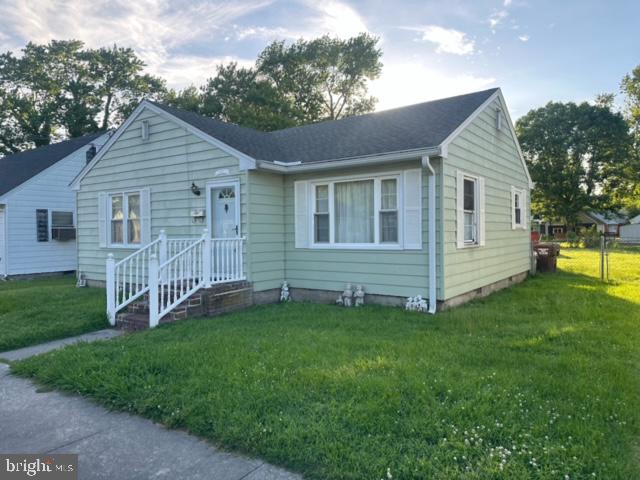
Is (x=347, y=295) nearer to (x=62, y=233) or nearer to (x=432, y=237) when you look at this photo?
(x=432, y=237)

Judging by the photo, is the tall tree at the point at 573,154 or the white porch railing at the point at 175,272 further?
the tall tree at the point at 573,154

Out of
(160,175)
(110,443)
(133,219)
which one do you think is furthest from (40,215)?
(110,443)

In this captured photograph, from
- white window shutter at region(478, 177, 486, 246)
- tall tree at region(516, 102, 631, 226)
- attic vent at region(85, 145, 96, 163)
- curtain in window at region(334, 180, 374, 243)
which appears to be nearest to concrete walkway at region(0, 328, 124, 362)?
curtain in window at region(334, 180, 374, 243)

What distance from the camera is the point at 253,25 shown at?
12.0 meters

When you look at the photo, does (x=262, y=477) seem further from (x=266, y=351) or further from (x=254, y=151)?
(x=254, y=151)

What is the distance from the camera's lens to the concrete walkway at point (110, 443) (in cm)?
266

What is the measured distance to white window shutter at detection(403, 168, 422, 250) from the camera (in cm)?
713

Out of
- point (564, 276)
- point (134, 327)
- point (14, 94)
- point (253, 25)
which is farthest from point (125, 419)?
point (14, 94)

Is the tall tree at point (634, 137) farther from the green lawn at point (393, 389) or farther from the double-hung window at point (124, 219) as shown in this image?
the double-hung window at point (124, 219)

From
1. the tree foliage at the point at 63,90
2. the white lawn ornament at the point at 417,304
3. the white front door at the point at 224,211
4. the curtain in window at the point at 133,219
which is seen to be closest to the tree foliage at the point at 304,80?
the tree foliage at the point at 63,90

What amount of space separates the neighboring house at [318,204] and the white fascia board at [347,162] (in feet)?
0.09

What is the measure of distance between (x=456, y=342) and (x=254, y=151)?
219 inches

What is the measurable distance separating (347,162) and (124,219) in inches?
246

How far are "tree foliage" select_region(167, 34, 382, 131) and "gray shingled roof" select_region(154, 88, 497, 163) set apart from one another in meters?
19.6
